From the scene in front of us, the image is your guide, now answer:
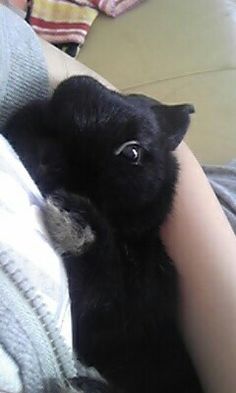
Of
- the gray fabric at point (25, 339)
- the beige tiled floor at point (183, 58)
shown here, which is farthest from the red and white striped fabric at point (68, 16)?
the gray fabric at point (25, 339)

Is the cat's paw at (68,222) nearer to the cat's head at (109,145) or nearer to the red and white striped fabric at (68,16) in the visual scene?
the cat's head at (109,145)

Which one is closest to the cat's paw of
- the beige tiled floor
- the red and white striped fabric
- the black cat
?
the black cat

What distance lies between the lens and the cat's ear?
2.71 feet

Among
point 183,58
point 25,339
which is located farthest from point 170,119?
point 183,58

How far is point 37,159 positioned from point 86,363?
19 centimetres

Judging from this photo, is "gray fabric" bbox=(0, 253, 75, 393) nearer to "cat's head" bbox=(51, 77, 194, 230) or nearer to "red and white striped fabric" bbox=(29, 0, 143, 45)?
"cat's head" bbox=(51, 77, 194, 230)

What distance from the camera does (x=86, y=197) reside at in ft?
2.32

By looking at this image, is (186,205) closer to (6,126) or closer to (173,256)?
(173,256)

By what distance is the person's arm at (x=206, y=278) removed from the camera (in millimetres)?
776

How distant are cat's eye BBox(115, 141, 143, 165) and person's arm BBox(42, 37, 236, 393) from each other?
125mm

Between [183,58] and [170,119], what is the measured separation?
524 millimetres

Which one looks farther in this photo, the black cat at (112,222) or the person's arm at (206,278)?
the person's arm at (206,278)

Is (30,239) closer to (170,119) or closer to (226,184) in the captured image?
(170,119)

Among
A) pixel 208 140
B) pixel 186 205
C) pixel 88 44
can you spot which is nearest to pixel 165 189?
pixel 186 205
